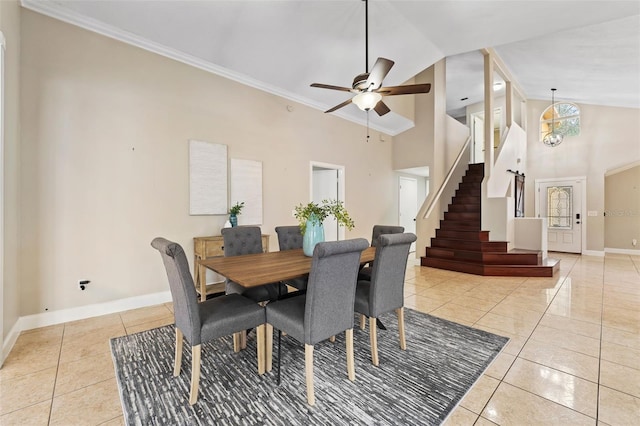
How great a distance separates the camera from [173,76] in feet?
11.6

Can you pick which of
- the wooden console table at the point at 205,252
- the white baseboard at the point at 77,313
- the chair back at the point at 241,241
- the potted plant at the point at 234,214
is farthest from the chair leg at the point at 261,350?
the potted plant at the point at 234,214

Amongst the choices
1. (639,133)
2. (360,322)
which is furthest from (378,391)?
(639,133)

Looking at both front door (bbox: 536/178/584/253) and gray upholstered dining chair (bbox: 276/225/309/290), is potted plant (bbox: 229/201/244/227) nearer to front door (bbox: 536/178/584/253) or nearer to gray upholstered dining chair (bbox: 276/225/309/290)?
gray upholstered dining chair (bbox: 276/225/309/290)

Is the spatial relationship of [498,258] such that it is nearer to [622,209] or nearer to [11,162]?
[622,209]

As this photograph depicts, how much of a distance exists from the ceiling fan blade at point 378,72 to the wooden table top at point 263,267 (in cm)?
163

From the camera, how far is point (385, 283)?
7.29ft

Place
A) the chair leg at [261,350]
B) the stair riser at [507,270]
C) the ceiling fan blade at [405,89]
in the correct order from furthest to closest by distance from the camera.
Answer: the stair riser at [507,270], the ceiling fan blade at [405,89], the chair leg at [261,350]

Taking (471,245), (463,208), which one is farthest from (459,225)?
(471,245)

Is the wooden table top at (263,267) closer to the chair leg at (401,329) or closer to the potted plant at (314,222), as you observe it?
the potted plant at (314,222)

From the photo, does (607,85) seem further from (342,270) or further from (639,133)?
(342,270)

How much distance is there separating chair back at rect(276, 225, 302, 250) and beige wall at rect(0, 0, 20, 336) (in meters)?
2.27

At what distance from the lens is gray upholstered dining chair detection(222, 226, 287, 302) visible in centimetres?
257

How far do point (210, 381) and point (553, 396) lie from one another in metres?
2.24

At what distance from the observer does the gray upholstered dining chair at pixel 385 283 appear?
2.12 meters
